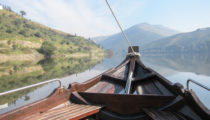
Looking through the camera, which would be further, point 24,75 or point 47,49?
point 47,49

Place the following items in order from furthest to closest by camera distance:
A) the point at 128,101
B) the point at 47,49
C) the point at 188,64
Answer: the point at 47,49
the point at 188,64
the point at 128,101

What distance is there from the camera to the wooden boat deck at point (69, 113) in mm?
2309

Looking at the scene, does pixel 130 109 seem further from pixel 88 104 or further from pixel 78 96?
pixel 78 96

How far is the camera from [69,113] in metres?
2.49

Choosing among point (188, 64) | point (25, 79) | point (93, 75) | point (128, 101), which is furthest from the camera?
point (188, 64)

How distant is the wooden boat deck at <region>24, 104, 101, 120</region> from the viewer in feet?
7.57

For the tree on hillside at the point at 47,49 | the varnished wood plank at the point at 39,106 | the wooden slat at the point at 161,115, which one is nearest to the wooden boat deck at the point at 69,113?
the varnished wood plank at the point at 39,106

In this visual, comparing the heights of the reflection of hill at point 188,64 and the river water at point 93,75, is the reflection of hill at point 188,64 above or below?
above

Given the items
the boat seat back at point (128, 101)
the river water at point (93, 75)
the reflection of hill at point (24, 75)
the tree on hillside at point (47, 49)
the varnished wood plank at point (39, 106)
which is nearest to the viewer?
the varnished wood plank at point (39, 106)

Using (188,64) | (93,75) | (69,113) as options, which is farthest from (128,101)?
(188,64)

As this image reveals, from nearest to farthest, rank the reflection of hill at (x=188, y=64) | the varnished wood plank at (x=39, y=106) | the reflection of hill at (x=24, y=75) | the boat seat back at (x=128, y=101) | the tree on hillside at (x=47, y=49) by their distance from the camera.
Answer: the varnished wood plank at (x=39, y=106)
the boat seat back at (x=128, y=101)
the reflection of hill at (x=24, y=75)
the reflection of hill at (x=188, y=64)
the tree on hillside at (x=47, y=49)

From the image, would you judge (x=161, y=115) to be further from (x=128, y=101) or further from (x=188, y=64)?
(x=188, y=64)

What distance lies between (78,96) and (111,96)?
921 millimetres

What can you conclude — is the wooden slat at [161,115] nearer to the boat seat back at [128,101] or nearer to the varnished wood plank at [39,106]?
the boat seat back at [128,101]
